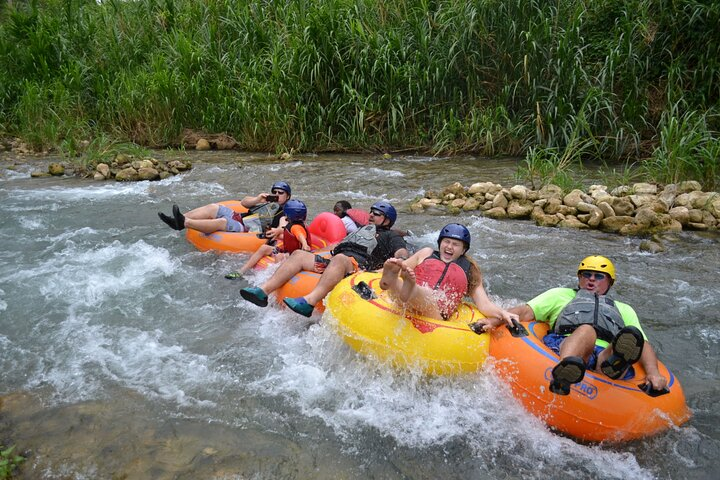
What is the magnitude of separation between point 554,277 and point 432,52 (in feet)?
19.2

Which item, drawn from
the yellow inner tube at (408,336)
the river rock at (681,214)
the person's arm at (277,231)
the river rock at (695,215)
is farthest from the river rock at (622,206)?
the person's arm at (277,231)

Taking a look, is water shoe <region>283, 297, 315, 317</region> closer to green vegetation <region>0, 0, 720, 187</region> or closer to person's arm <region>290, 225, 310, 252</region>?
person's arm <region>290, 225, 310, 252</region>

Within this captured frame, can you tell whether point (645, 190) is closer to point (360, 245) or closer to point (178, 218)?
point (360, 245)

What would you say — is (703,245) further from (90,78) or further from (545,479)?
(90,78)

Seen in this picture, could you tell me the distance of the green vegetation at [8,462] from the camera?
7.30 ft

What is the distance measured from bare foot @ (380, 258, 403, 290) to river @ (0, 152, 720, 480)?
50cm

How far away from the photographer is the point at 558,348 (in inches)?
116

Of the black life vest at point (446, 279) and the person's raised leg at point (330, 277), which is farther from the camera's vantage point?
the person's raised leg at point (330, 277)

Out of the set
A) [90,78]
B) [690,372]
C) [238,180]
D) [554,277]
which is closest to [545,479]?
[690,372]

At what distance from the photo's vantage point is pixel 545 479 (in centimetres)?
241

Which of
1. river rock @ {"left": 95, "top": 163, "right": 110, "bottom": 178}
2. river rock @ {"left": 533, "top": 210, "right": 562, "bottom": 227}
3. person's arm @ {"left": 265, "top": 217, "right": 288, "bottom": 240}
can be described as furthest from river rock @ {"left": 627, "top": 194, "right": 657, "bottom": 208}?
river rock @ {"left": 95, "top": 163, "right": 110, "bottom": 178}

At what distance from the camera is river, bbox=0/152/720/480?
248 cm

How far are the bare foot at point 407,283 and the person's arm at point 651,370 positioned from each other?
1.18 meters

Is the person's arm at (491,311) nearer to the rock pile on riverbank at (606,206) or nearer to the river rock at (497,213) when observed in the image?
the rock pile on riverbank at (606,206)
